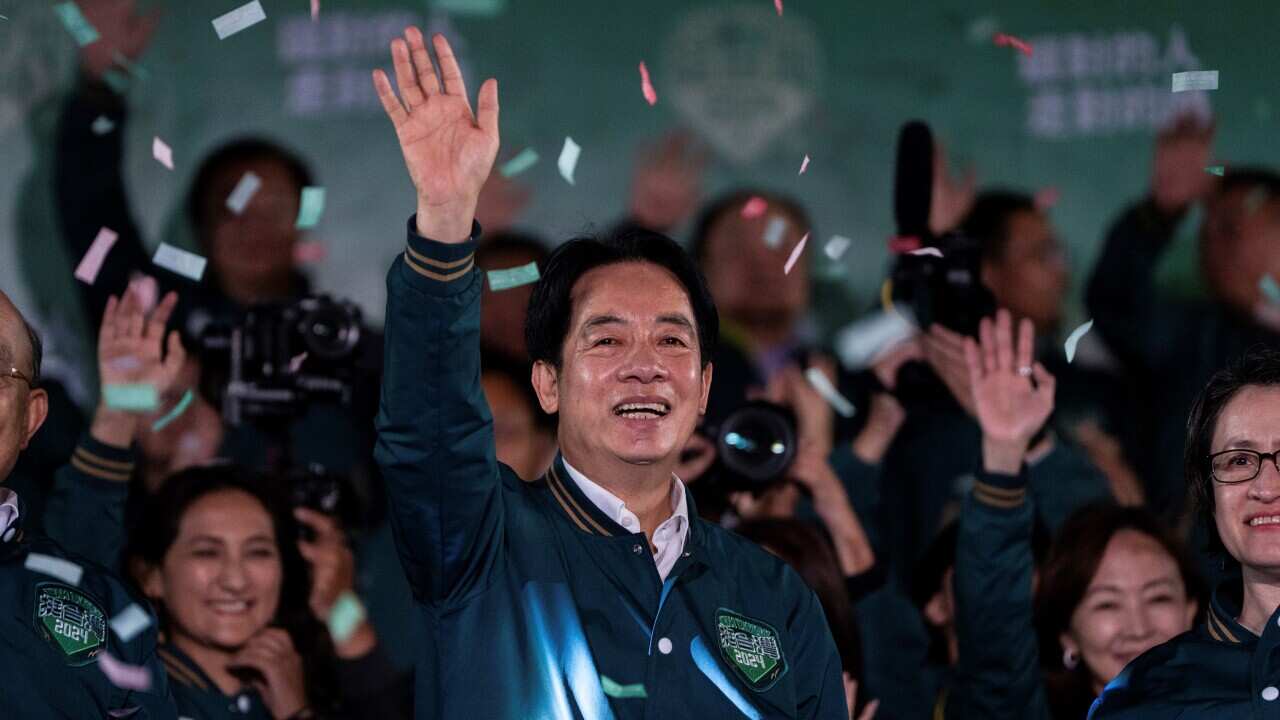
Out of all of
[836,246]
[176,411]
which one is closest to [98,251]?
[176,411]

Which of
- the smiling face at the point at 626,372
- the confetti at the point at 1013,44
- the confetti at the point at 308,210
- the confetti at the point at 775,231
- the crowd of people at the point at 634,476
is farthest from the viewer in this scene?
the confetti at the point at 1013,44

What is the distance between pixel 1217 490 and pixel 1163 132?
3.15 m

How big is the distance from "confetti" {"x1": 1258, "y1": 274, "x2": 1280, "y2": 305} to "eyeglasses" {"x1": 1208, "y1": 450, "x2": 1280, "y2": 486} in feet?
8.93

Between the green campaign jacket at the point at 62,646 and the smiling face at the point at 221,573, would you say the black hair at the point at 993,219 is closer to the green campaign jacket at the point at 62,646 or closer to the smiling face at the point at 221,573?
the smiling face at the point at 221,573

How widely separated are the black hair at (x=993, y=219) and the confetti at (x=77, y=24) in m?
2.41

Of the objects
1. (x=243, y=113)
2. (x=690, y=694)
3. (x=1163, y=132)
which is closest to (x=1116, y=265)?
(x=1163, y=132)

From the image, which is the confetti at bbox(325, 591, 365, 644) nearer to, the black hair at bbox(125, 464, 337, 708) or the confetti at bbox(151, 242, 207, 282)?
the black hair at bbox(125, 464, 337, 708)

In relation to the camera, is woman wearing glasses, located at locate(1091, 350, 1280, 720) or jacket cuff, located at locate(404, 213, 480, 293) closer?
jacket cuff, located at locate(404, 213, 480, 293)

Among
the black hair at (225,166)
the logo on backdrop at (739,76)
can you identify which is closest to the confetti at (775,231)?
the logo on backdrop at (739,76)

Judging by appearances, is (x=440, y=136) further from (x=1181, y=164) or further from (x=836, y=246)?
(x=1181, y=164)

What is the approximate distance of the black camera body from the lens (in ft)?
12.5

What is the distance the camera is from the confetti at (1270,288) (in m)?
5.13

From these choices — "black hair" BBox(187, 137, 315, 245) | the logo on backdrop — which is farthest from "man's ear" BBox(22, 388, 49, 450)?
the logo on backdrop

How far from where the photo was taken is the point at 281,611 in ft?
12.3
